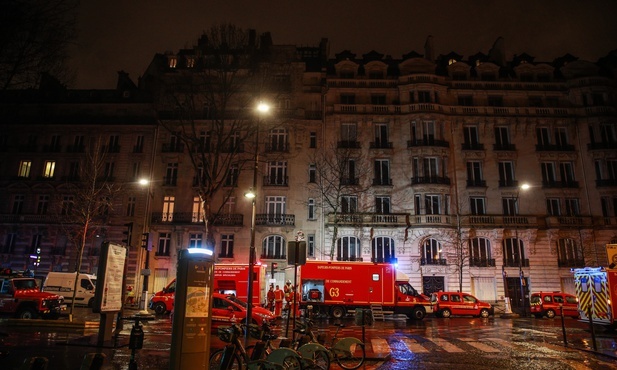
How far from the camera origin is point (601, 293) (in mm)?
17594

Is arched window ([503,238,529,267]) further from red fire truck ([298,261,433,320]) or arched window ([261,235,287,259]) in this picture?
arched window ([261,235,287,259])

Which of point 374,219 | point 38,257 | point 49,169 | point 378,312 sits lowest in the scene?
point 378,312

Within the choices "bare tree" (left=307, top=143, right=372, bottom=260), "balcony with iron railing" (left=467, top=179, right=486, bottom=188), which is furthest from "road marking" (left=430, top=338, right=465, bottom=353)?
"balcony with iron railing" (left=467, top=179, right=486, bottom=188)

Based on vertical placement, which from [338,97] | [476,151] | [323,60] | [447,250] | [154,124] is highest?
[323,60]

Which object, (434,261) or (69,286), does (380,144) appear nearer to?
(434,261)

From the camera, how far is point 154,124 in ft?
125

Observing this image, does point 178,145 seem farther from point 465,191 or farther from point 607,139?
point 607,139

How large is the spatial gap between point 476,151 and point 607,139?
12.8 m

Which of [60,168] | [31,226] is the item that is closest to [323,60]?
[60,168]

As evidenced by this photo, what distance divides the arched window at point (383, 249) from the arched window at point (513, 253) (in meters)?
10.1

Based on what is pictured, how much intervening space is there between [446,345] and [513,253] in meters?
25.0

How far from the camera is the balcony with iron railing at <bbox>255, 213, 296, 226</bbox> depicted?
35062mm

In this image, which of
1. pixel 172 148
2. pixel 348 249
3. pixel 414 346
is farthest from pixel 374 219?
pixel 414 346

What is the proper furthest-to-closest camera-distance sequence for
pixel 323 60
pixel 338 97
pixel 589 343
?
pixel 323 60
pixel 338 97
pixel 589 343
